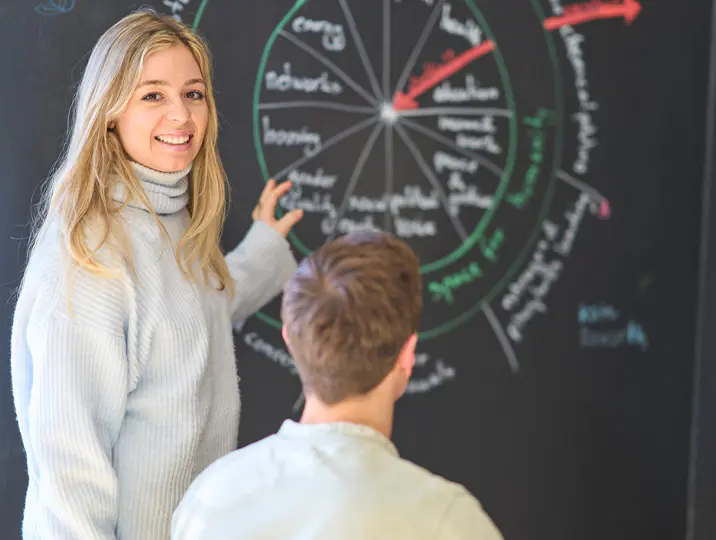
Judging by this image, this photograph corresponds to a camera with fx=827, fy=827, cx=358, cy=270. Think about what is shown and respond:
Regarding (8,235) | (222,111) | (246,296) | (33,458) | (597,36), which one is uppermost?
(597,36)

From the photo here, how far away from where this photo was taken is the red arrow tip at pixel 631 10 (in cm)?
179

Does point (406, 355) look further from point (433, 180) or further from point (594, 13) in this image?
point (594, 13)

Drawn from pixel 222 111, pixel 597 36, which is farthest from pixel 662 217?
pixel 222 111

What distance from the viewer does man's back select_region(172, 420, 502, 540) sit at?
2.93 ft

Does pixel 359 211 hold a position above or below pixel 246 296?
above

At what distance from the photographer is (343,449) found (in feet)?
3.08

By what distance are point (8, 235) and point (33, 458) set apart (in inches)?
22.5

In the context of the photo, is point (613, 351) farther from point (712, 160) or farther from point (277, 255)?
point (277, 255)

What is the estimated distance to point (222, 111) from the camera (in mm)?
1703

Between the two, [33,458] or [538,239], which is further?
[538,239]

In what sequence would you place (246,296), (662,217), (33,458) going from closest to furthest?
(33,458) → (246,296) → (662,217)

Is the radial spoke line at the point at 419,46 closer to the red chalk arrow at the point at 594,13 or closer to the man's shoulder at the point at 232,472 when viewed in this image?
the red chalk arrow at the point at 594,13

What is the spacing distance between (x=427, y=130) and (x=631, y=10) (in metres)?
0.52

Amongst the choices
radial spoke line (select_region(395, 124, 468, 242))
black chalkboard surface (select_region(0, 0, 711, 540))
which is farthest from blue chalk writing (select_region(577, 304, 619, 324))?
radial spoke line (select_region(395, 124, 468, 242))
